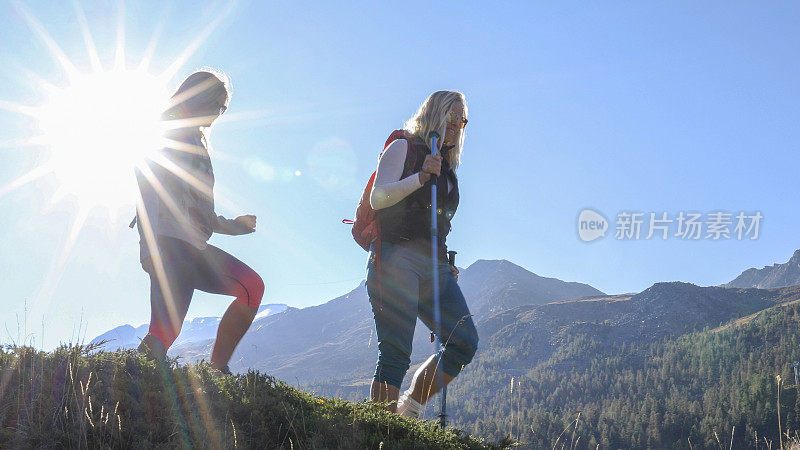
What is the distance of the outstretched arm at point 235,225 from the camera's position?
16.1ft

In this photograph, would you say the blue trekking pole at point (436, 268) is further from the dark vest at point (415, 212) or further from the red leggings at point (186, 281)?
the red leggings at point (186, 281)

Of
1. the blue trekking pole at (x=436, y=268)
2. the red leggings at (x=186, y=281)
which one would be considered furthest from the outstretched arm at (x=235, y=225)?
the blue trekking pole at (x=436, y=268)

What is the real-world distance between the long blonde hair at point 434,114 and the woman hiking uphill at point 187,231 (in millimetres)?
1713

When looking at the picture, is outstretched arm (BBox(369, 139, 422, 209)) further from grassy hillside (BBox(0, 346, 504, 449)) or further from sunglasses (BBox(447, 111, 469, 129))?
grassy hillside (BBox(0, 346, 504, 449))

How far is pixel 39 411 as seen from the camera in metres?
3.01

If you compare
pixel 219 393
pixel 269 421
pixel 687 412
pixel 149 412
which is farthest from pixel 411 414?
pixel 687 412

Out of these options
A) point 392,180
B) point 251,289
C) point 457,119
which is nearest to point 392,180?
point 392,180

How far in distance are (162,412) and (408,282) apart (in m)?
1.79

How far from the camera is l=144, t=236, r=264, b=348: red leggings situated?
423 centimetres

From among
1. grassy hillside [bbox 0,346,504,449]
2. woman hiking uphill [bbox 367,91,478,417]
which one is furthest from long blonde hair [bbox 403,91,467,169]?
grassy hillside [bbox 0,346,504,449]

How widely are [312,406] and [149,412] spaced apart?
112 centimetres

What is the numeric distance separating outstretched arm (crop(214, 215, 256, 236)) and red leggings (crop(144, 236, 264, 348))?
0.30 metres

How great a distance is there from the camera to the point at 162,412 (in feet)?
10.9

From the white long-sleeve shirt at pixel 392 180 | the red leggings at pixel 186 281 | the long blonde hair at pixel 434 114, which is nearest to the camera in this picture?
the white long-sleeve shirt at pixel 392 180
